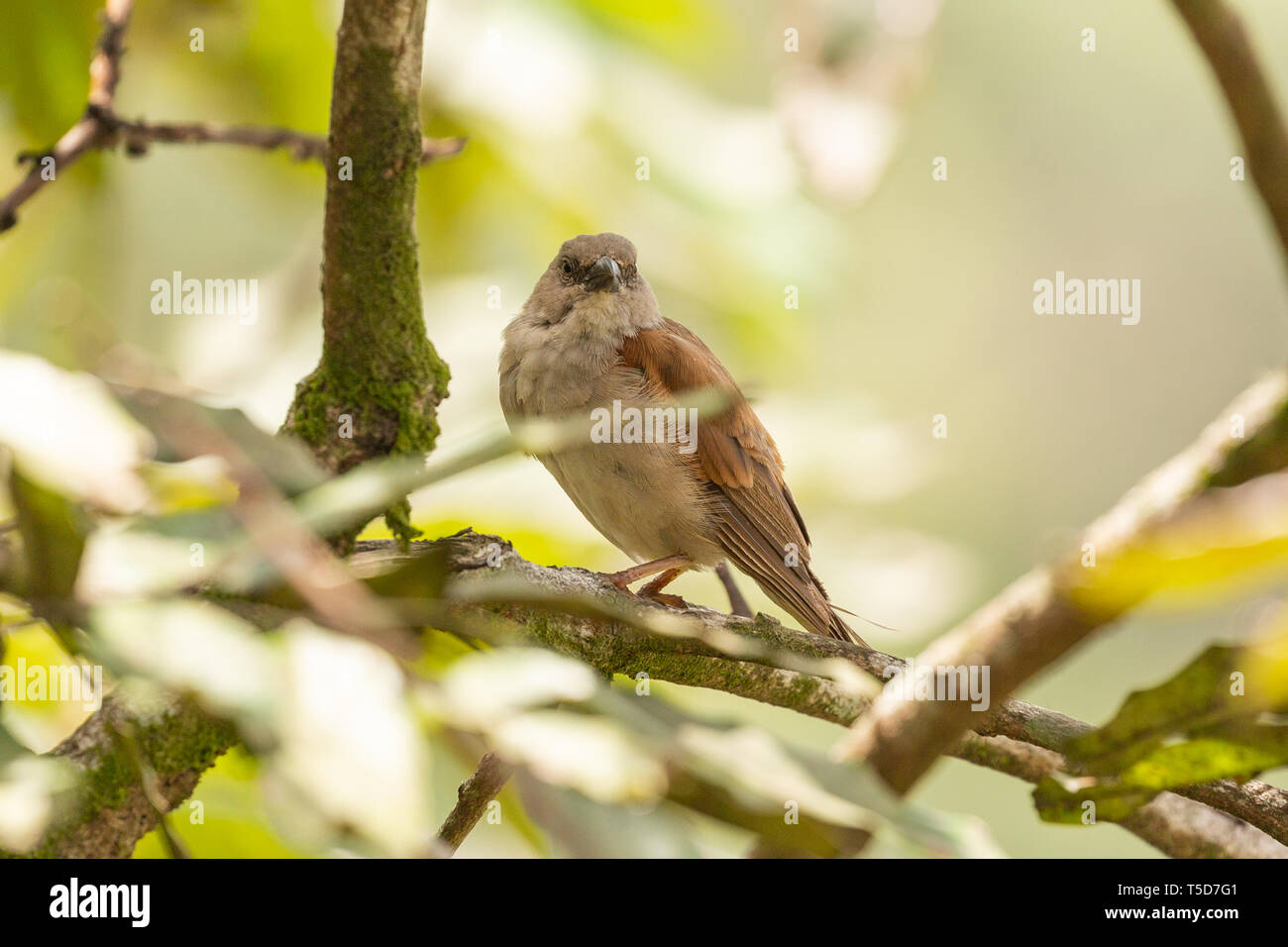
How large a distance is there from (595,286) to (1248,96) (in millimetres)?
2932

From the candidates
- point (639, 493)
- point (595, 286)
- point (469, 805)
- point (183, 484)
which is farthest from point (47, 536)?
point (595, 286)

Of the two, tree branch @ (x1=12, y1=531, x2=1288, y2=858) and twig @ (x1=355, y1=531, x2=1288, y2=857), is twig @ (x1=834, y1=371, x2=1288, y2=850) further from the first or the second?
twig @ (x1=355, y1=531, x2=1288, y2=857)

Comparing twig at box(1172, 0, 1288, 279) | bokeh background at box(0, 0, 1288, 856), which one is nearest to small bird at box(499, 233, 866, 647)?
bokeh background at box(0, 0, 1288, 856)

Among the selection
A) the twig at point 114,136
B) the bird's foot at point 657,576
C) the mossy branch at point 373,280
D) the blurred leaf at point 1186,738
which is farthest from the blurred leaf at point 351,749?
the bird's foot at point 657,576

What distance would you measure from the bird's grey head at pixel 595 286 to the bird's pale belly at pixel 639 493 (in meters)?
0.56

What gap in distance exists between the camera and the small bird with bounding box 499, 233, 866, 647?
11.5 feet

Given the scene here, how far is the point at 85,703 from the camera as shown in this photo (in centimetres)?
212

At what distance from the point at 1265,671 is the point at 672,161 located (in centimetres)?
236

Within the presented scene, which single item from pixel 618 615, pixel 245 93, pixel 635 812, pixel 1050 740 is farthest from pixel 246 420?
pixel 245 93

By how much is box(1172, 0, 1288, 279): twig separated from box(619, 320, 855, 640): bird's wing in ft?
8.08

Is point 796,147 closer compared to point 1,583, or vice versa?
point 1,583

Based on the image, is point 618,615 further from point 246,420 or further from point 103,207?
point 103,207

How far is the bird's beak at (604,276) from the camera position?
3.89m

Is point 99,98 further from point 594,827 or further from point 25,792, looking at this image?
point 594,827
